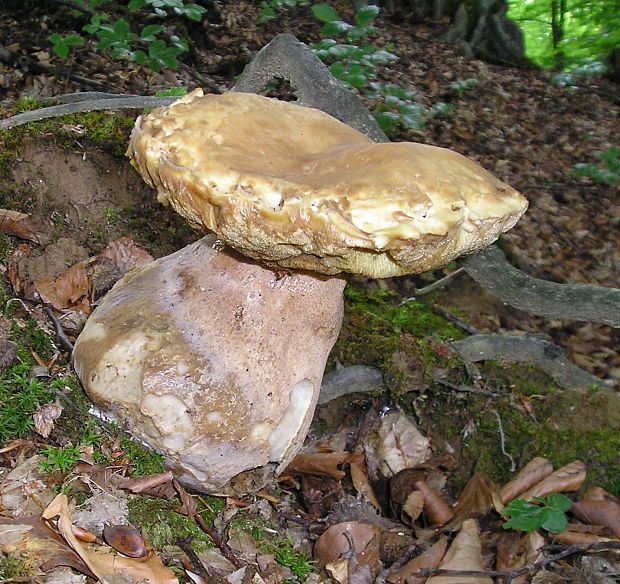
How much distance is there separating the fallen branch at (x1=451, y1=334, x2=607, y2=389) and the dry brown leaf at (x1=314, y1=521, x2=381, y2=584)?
121 cm

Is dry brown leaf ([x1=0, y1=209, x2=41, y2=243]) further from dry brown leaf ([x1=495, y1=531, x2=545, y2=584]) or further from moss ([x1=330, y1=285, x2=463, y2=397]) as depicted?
dry brown leaf ([x1=495, y1=531, x2=545, y2=584])

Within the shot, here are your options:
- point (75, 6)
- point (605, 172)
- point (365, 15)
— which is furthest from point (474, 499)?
point (605, 172)

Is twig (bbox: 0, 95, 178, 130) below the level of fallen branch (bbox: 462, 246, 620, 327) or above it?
above

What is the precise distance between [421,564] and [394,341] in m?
1.20

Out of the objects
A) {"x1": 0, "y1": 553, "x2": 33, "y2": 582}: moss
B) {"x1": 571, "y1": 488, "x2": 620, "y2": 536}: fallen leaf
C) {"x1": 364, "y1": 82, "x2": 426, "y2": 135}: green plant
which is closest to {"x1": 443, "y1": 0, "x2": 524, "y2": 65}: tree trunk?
{"x1": 364, "y1": 82, "x2": 426, "y2": 135}: green plant

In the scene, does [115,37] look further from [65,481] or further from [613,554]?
[613,554]

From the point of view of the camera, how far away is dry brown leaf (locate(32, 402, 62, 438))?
6.91 ft

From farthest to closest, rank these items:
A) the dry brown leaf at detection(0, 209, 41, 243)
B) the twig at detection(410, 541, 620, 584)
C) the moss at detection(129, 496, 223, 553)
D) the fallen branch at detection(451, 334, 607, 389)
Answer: the fallen branch at detection(451, 334, 607, 389)
the dry brown leaf at detection(0, 209, 41, 243)
the twig at detection(410, 541, 620, 584)
the moss at detection(129, 496, 223, 553)

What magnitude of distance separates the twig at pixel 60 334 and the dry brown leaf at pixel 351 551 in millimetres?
1395

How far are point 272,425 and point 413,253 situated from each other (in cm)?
100

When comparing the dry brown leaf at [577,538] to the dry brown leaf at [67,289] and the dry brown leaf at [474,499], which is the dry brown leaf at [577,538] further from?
the dry brown leaf at [67,289]

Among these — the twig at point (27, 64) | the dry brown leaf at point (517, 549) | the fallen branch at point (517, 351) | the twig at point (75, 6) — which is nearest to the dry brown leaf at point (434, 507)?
the dry brown leaf at point (517, 549)

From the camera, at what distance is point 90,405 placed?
2242 millimetres

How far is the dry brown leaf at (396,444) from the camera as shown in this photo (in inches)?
127
